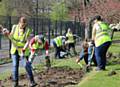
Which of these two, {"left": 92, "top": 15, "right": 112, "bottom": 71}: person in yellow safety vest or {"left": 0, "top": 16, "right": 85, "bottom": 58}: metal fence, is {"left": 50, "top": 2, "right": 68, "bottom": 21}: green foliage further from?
{"left": 92, "top": 15, "right": 112, "bottom": 71}: person in yellow safety vest

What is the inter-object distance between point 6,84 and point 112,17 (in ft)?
115

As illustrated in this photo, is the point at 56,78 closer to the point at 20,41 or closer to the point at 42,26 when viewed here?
the point at 20,41

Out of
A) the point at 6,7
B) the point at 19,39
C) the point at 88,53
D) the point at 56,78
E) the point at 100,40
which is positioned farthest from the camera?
the point at 6,7

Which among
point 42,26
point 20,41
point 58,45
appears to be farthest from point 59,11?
point 20,41

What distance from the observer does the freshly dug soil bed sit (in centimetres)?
1333

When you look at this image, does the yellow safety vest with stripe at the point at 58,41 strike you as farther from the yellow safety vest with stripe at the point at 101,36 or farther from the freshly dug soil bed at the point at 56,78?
the yellow safety vest with stripe at the point at 101,36

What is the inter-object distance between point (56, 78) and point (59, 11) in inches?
2502

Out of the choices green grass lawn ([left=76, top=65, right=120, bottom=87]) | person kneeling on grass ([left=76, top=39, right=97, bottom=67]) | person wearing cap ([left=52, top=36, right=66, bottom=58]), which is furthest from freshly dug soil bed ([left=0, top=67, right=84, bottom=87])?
person wearing cap ([left=52, top=36, right=66, bottom=58])

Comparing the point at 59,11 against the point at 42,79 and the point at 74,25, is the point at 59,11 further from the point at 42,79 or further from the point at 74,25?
the point at 42,79


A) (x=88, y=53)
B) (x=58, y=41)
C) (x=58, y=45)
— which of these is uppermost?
(x=88, y=53)

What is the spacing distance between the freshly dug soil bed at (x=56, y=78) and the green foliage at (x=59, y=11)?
2234 inches

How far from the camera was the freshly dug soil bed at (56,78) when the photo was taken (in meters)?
13.3

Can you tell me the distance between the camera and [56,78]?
1466 cm

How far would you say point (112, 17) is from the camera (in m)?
47.9
